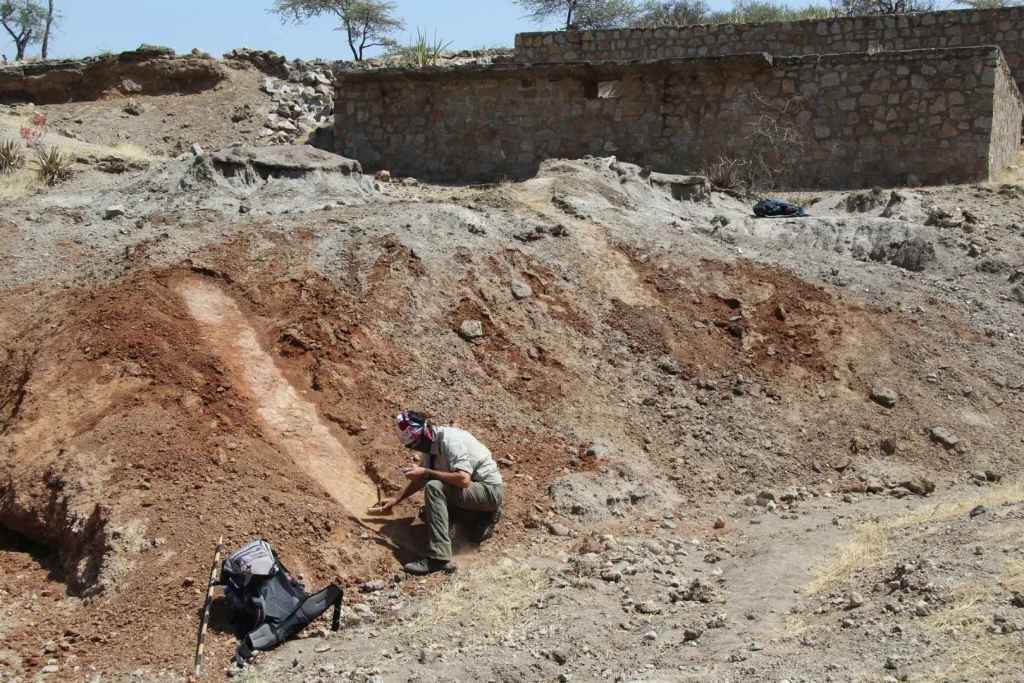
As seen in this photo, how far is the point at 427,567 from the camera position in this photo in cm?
838

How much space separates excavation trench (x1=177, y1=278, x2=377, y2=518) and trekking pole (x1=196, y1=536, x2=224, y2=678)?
110cm

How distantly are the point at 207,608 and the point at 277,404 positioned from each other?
2.22 meters

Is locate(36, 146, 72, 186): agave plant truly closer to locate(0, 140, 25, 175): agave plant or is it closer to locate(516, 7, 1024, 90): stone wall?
locate(0, 140, 25, 175): agave plant

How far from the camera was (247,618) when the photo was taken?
7.47m

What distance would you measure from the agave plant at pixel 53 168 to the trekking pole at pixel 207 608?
7525 millimetres

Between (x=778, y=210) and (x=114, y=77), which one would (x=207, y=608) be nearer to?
(x=778, y=210)

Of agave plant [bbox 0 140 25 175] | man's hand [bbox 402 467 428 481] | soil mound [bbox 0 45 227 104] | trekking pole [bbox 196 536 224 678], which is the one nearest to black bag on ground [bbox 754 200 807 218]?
man's hand [bbox 402 467 428 481]

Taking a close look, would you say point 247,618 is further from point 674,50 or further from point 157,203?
A: point 674,50

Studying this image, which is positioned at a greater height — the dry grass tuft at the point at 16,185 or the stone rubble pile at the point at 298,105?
the stone rubble pile at the point at 298,105

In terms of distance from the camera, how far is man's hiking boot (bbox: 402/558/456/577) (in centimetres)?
834

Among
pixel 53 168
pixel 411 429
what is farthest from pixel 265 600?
pixel 53 168

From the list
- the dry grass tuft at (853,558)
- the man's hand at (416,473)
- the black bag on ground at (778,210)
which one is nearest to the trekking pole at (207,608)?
the man's hand at (416,473)

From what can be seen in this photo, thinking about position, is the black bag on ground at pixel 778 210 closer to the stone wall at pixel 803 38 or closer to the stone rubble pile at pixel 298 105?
the stone wall at pixel 803 38

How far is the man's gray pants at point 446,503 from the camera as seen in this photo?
27.8ft
